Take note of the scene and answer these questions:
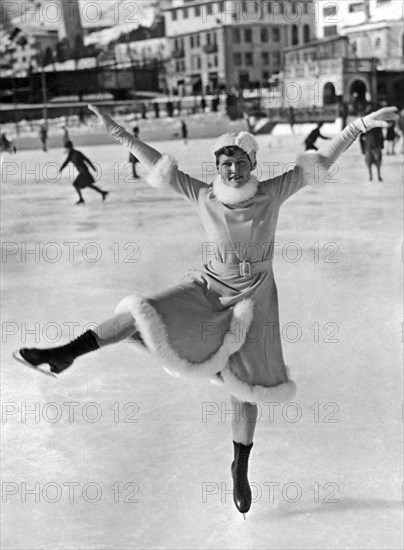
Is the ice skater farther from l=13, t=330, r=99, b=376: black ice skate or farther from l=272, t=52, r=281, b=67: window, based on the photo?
l=272, t=52, r=281, b=67: window

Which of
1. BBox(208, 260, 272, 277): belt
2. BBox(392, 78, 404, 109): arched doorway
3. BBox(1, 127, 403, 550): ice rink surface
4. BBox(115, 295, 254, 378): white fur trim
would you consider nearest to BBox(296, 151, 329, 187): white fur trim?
BBox(208, 260, 272, 277): belt

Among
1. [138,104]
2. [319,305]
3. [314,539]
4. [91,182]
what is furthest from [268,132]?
[314,539]

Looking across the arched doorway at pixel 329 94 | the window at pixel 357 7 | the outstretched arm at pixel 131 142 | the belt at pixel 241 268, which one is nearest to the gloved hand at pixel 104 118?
the outstretched arm at pixel 131 142

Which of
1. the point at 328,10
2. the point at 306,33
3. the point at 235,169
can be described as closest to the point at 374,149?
the point at 235,169

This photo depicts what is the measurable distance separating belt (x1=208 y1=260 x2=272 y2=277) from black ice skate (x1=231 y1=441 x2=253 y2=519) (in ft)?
2.14

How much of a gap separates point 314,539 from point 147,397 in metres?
1.32

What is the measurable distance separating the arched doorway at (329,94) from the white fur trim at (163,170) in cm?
2873

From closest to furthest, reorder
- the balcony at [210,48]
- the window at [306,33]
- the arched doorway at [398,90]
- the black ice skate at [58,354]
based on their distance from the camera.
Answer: the black ice skate at [58,354] < the arched doorway at [398,90] < the balcony at [210,48] < the window at [306,33]

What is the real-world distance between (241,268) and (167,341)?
0.97ft

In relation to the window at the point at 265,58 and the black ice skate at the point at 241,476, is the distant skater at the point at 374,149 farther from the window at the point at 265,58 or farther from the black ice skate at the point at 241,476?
the window at the point at 265,58

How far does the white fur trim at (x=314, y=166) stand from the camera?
7.98ft

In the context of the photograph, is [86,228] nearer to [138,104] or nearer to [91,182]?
[91,182]

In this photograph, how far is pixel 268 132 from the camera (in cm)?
2722

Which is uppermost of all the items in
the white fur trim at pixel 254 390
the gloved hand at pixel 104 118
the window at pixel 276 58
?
the window at pixel 276 58
